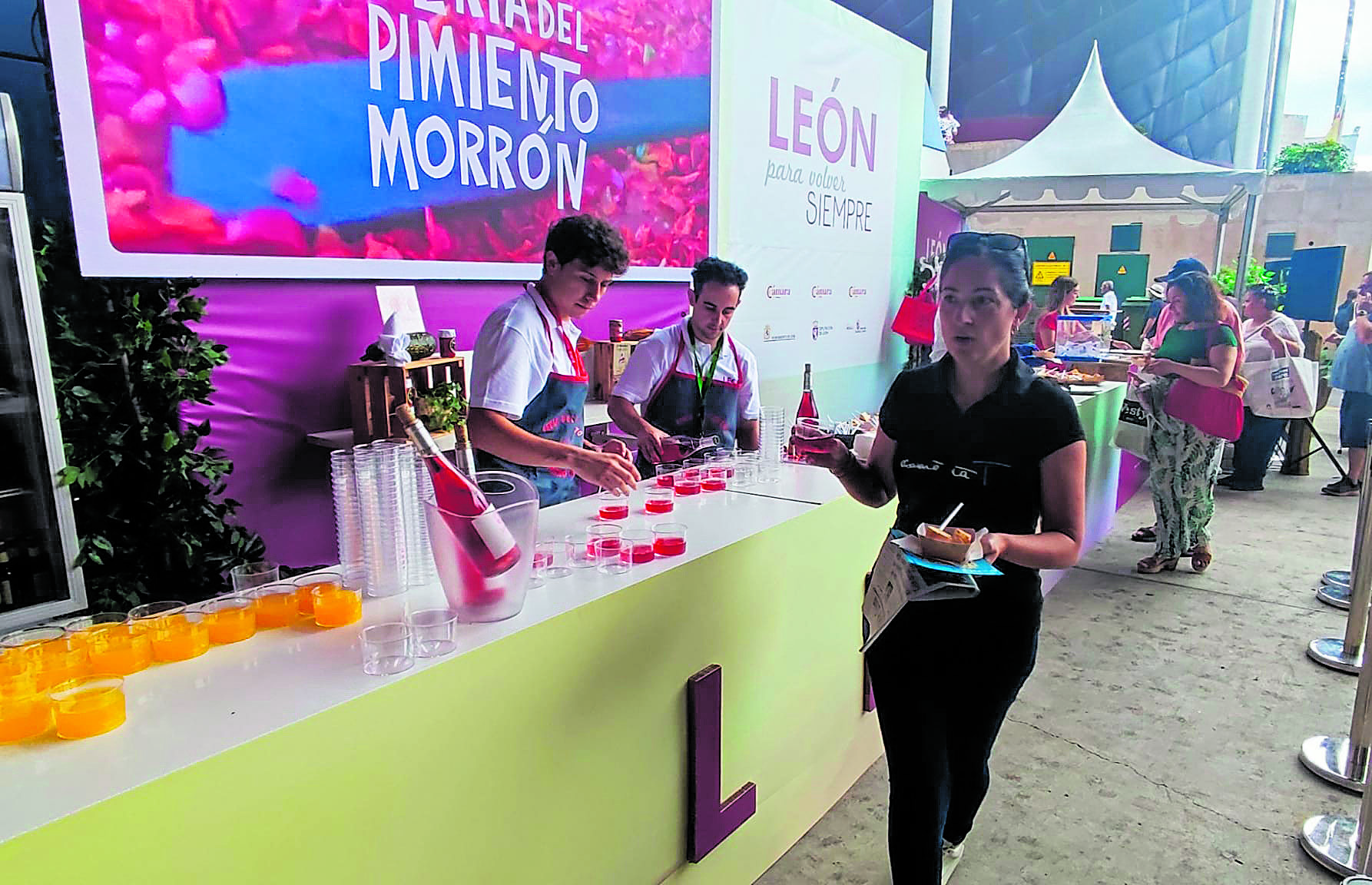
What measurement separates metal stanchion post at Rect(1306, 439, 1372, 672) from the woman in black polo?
7.54ft

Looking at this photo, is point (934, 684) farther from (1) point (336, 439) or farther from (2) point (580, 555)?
(1) point (336, 439)

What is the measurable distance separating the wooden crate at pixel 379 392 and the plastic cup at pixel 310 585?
137cm

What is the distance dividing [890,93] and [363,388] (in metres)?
4.81

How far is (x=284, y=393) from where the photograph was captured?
9.21 feet

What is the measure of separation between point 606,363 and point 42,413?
2.13 metres

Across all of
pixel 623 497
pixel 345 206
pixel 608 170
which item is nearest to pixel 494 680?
pixel 623 497

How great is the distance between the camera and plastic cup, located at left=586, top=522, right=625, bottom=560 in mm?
1635

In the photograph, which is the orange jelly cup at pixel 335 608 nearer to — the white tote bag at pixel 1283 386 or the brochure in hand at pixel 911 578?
the brochure in hand at pixel 911 578

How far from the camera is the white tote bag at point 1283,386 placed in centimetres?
579

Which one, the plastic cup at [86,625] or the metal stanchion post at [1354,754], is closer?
the plastic cup at [86,625]

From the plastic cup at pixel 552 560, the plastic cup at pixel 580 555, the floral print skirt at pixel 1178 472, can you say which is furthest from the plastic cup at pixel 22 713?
the floral print skirt at pixel 1178 472

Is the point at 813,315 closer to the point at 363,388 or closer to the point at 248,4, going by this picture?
the point at 363,388

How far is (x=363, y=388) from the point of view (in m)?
2.83

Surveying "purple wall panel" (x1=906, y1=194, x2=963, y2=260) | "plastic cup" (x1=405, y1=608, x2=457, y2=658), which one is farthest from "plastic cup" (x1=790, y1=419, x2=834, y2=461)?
"purple wall panel" (x1=906, y1=194, x2=963, y2=260)
